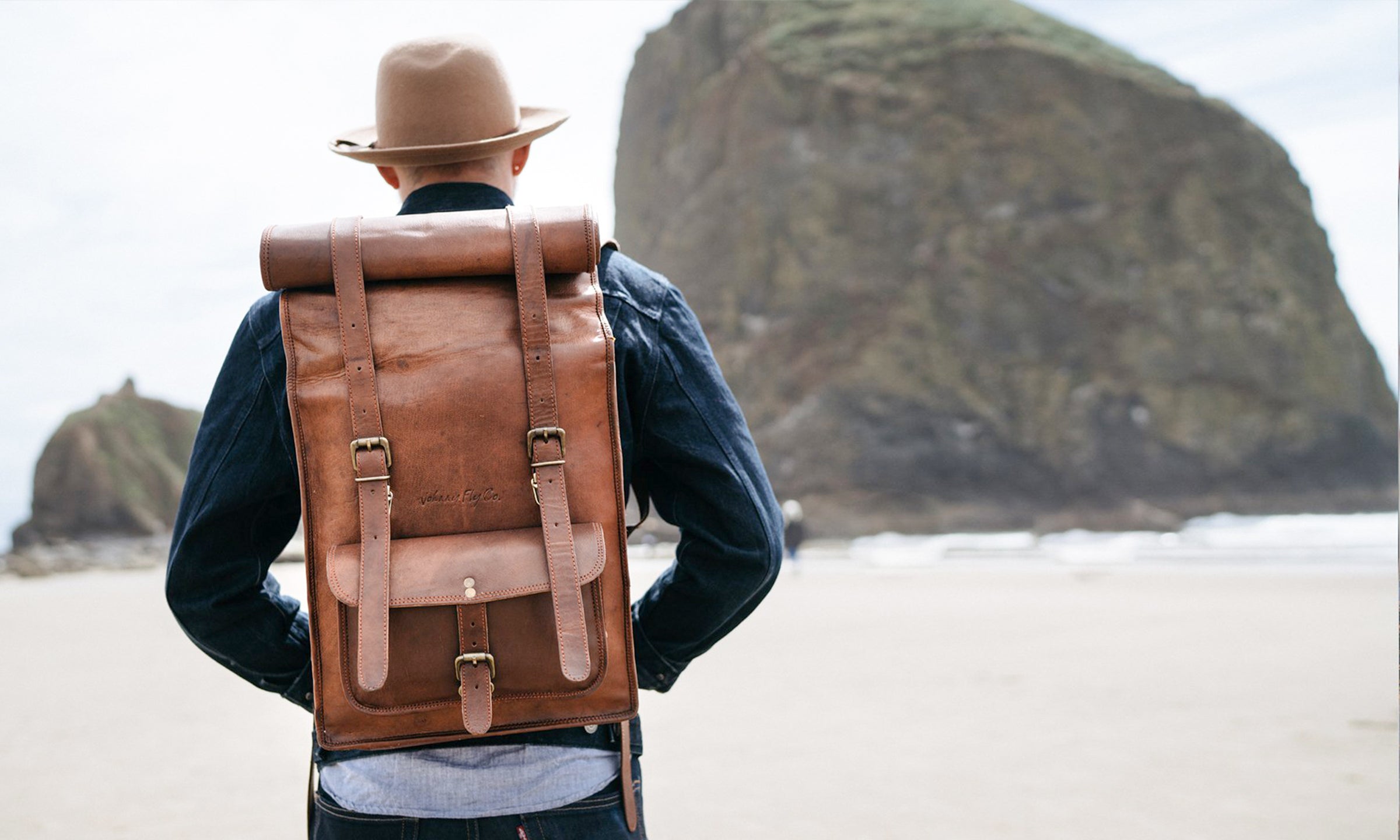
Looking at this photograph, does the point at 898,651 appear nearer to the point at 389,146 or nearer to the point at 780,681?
the point at 780,681

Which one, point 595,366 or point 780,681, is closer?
point 595,366

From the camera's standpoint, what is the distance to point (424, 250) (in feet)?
4.60

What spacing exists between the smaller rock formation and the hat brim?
46.9 m

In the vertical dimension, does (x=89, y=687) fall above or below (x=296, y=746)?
below

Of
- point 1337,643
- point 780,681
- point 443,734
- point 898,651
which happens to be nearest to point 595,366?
point 443,734

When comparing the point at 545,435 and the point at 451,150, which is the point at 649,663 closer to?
the point at 545,435

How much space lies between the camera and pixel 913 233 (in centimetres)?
4681

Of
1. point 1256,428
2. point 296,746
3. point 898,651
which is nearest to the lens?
point 296,746

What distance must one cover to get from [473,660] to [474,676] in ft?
0.06

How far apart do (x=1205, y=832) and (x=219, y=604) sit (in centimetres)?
463

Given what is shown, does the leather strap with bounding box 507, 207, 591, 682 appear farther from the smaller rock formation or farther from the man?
the smaller rock formation

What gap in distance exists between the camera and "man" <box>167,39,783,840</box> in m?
1.48

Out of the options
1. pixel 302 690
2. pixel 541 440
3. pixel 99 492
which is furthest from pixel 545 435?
pixel 99 492

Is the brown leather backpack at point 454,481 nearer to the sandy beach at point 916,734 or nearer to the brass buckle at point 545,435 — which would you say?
the brass buckle at point 545,435
